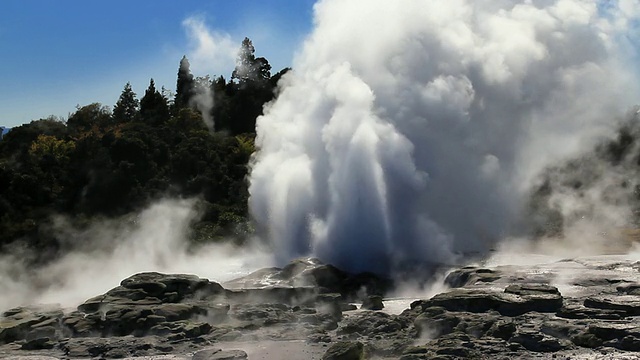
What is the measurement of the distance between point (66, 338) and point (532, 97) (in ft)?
72.3

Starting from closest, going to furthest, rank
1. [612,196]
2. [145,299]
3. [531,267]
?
[145,299]
[531,267]
[612,196]

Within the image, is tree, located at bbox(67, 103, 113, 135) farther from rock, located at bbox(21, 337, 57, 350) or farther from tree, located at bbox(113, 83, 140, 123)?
rock, located at bbox(21, 337, 57, 350)

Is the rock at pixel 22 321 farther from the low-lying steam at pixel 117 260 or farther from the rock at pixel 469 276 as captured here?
the rock at pixel 469 276

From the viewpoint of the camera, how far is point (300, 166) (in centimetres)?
2636

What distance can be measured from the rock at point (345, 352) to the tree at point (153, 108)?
43.6 metres

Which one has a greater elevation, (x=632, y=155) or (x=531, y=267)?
(x=632, y=155)

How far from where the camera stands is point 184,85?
2731 inches

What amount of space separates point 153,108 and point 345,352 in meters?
49.5

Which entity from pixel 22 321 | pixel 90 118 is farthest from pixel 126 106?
pixel 22 321

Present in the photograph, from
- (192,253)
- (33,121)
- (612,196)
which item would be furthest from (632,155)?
(33,121)

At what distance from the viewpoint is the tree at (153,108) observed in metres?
55.9

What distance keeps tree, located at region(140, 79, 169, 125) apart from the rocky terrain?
123 feet

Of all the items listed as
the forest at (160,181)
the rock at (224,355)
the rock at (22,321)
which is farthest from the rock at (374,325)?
the forest at (160,181)

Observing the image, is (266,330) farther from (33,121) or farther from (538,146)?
(33,121)
